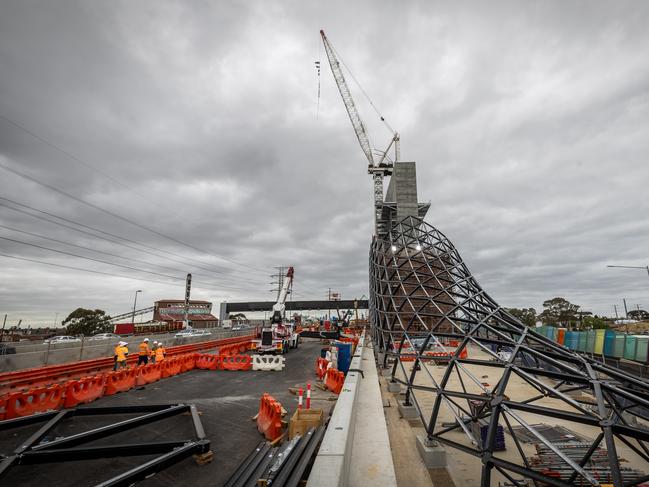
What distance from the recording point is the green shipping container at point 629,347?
21781 millimetres

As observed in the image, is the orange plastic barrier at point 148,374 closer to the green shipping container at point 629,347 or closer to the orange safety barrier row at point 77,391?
the orange safety barrier row at point 77,391

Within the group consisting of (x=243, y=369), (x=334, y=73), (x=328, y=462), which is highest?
(x=334, y=73)

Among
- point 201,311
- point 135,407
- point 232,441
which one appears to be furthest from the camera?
point 201,311

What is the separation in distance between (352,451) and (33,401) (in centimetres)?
1220

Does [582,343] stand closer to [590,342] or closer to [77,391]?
[590,342]

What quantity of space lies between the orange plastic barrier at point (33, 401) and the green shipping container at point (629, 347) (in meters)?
34.0

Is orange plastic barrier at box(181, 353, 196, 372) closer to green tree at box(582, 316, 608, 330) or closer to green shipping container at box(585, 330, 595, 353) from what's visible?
green shipping container at box(585, 330, 595, 353)

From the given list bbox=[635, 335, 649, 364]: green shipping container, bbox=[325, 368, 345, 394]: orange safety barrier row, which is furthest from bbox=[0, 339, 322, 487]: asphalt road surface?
bbox=[635, 335, 649, 364]: green shipping container

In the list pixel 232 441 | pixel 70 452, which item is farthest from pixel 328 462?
pixel 70 452

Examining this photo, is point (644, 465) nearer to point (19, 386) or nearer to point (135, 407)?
point (135, 407)

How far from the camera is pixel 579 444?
28.5 feet

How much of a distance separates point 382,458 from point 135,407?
883 centimetres

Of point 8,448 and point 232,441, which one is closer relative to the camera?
point 8,448

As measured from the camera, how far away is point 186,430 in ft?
32.6
